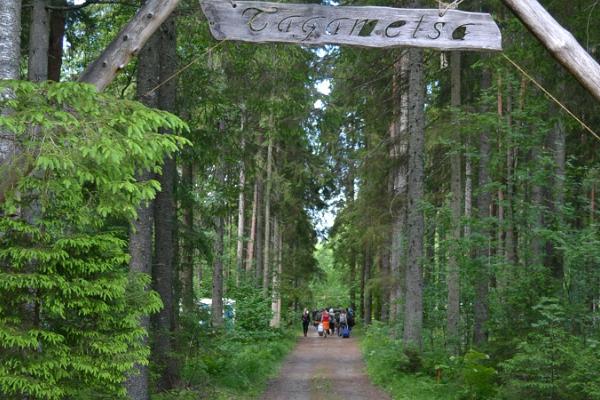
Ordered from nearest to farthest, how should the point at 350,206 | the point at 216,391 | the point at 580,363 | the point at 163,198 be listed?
the point at 580,363 → the point at 163,198 → the point at 216,391 → the point at 350,206

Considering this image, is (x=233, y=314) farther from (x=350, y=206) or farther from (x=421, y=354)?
(x=421, y=354)

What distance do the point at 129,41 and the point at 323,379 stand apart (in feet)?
41.8

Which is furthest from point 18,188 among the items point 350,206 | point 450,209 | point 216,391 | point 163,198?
point 350,206

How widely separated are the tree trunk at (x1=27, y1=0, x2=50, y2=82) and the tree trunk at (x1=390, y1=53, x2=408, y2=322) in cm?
960

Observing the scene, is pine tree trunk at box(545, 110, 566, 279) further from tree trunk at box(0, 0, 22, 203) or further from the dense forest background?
tree trunk at box(0, 0, 22, 203)

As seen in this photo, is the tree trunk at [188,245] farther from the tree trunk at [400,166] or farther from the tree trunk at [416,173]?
the tree trunk at [400,166]

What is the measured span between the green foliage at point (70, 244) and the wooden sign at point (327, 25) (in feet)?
4.99

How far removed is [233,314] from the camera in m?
27.3

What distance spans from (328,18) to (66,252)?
3207mm

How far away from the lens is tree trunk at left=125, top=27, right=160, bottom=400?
1002cm

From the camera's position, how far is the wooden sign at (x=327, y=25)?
22.4 feet

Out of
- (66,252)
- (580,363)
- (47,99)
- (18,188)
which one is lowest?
(580,363)

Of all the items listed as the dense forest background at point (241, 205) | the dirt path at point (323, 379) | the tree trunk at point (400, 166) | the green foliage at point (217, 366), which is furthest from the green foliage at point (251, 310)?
the tree trunk at point (400, 166)

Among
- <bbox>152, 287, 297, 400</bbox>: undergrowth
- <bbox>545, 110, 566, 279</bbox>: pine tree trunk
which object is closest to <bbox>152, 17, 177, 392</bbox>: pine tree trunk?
<bbox>152, 287, 297, 400</bbox>: undergrowth
